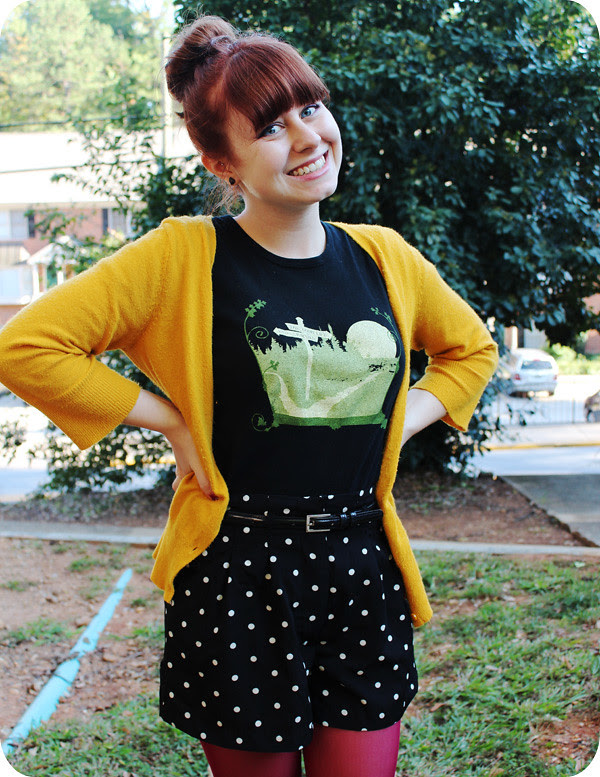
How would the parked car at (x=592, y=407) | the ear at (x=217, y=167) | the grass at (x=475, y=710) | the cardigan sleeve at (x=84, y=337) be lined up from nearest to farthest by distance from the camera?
the cardigan sleeve at (x=84, y=337)
the ear at (x=217, y=167)
the grass at (x=475, y=710)
the parked car at (x=592, y=407)

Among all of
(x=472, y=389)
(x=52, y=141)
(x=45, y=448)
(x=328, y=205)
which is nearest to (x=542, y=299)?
(x=328, y=205)

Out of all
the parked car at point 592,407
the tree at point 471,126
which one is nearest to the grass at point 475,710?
the tree at point 471,126

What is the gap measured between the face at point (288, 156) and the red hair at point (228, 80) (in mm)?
22

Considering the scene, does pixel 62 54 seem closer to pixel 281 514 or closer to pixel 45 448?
pixel 45 448

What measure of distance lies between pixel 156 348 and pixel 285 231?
36cm

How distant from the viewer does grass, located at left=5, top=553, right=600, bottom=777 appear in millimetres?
2762

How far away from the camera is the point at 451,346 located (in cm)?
189

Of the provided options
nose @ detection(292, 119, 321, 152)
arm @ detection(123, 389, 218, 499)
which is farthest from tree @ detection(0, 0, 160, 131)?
arm @ detection(123, 389, 218, 499)

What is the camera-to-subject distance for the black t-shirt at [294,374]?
4.97ft

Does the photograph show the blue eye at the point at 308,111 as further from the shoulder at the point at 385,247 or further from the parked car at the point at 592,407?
the parked car at the point at 592,407

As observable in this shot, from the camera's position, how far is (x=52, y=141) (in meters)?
18.3

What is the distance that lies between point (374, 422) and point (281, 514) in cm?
27

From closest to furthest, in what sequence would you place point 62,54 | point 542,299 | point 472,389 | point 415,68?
1. point 472,389
2. point 415,68
3. point 542,299
4. point 62,54

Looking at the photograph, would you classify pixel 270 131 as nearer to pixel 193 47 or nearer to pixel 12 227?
pixel 193 47
